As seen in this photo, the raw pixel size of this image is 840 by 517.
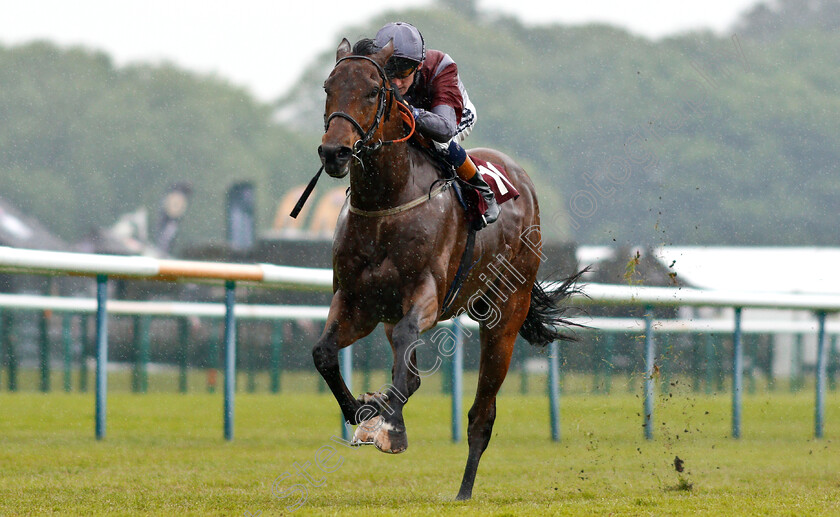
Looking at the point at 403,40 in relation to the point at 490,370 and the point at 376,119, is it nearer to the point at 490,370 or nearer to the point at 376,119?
the point at 376,119

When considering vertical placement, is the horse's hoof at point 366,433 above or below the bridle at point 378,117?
below

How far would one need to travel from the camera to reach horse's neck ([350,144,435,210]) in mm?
4867

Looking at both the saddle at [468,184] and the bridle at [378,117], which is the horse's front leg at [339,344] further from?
the saddle at [468,184]

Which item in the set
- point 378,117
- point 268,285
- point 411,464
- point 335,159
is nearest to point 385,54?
point 378,117

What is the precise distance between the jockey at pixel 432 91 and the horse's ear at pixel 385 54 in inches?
1.7

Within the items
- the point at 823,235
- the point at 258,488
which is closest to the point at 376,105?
the point at 258,488

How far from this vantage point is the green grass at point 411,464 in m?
4.84

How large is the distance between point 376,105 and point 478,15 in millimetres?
48364

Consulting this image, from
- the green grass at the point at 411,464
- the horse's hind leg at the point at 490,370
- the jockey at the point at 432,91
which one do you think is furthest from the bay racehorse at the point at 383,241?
the green grass at the point at 411,464

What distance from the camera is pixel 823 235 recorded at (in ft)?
88.9

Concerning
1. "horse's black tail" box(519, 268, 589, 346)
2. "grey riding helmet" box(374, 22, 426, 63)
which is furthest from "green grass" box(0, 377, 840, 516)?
"grey riding helmet" box(374, 22, 426, 63)

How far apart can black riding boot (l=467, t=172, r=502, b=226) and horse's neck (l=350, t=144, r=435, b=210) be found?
50 centimetres

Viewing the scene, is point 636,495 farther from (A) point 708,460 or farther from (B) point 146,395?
(B) point 146,395

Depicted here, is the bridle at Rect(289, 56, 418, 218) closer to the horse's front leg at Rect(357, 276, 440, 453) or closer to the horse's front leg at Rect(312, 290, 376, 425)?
the horse's front leg at Rect(312, 290, 376, 425)
